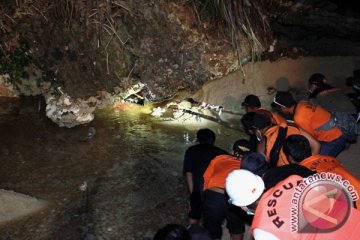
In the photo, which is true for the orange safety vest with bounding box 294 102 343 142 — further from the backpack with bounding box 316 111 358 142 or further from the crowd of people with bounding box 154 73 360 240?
the backpack with bounding box 316 111 358 142

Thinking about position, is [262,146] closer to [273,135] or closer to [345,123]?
[273,135]

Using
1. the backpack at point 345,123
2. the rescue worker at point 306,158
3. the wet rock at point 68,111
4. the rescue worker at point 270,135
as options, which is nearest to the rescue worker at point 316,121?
the backpack at point 345,123

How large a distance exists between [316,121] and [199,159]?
57.4 inches

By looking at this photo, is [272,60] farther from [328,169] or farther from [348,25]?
[328,169]

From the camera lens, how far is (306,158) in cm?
328

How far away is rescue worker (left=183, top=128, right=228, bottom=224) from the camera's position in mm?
3805

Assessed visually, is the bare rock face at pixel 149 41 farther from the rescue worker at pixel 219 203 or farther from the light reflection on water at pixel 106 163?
the rescue worker at pixel 219 203

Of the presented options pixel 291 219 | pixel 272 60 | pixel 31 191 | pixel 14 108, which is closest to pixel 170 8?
pixel 272 60

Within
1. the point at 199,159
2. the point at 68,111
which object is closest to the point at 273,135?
the point at 199,159

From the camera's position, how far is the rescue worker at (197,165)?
3805 millimetres

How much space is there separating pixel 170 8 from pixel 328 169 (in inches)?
167

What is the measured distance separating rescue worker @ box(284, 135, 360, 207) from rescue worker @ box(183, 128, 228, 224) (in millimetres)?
769

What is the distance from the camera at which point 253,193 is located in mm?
2480

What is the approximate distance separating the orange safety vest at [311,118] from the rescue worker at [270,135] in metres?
0.43
